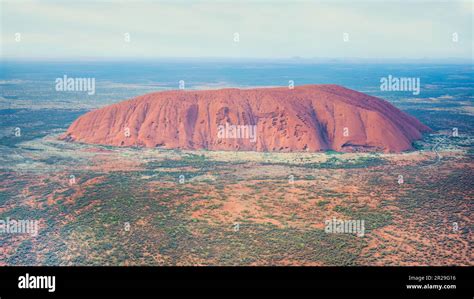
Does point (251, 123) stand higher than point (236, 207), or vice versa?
point (251, 123)

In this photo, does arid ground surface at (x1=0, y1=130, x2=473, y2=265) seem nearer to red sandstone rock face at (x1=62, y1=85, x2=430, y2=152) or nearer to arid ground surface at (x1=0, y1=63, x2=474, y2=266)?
arid ground surface at (x1=0, y1=63, x2=474, y2=266)

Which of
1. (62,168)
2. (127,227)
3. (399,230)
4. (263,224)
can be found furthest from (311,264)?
(62,168)

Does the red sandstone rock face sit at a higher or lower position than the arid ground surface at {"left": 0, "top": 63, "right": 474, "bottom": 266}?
higher

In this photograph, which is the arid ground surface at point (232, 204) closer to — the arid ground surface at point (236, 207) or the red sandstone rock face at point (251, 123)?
the arid ground surface at point (236, 207)

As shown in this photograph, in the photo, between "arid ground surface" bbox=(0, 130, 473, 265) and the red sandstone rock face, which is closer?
"arid ground surface" bbox=(0, 130, 473, 265)

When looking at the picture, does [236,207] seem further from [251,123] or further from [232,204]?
[251,123]

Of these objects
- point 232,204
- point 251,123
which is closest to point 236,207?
point 232,204

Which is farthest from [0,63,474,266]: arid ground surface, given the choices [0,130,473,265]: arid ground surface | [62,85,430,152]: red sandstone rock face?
[62,85,430,152]: red sandstone rock face

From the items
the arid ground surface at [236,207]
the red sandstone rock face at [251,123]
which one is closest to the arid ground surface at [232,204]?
the arid ground surface at [236,207]

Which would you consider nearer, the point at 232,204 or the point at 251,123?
the point at 232,204
